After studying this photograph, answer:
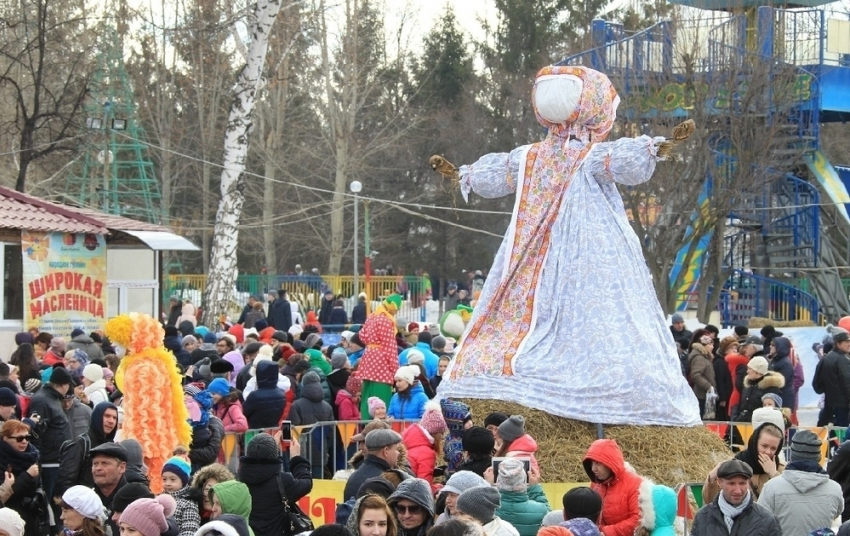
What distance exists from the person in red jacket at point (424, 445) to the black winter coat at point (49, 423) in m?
2.37

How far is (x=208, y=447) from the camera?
10.5 m

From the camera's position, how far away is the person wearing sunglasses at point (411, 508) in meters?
7.06

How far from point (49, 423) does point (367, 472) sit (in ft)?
10.2

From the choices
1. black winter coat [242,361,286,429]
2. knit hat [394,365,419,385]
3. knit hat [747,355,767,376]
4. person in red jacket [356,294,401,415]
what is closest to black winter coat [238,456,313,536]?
black winter coat [242,361,286,429]

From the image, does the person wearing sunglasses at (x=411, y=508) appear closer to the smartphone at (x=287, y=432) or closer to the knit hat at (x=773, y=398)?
the smartphone at (x=287, y=432)

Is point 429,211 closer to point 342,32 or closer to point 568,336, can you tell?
point 342,32

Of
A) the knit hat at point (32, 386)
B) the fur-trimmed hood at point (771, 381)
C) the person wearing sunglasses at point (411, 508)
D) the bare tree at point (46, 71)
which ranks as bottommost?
the person wearing sunglasses at point (411, 508)

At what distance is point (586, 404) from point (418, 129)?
3928 cm

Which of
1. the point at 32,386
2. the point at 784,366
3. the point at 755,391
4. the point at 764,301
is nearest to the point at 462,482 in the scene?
the point at 32,386

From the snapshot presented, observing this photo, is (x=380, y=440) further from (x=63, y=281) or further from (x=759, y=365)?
(x=63, y=281)

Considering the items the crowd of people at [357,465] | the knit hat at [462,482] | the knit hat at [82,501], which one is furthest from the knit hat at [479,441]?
the knit hat at [82,501]

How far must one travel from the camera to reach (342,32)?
45.1 metres

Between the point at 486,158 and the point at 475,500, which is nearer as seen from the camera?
the point at 475,500

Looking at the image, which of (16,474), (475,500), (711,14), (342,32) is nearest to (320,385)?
(16,474)
